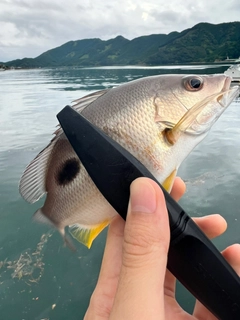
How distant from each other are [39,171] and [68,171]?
0.61 feet

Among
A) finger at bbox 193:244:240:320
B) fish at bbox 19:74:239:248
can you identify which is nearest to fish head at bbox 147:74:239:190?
fish at bbox 19:74:239:248

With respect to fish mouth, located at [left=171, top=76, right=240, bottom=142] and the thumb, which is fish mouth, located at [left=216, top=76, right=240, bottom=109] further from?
the thumb

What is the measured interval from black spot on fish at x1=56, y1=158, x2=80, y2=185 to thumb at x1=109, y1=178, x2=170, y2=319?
397 millimetres

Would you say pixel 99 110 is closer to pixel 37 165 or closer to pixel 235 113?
pixel 37 165

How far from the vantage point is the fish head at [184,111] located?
4.66ft

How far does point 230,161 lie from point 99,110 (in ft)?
17.9

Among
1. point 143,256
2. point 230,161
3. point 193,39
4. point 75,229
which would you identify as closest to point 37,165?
point 75,229

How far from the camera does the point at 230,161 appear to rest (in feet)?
20.7

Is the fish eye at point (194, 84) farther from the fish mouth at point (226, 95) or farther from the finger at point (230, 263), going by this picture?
the finger at point (230, 263)

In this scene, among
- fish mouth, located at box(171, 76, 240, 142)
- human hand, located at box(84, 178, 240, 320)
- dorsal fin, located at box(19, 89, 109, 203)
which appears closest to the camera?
human hand, located at box(84, 178, 240, 320)

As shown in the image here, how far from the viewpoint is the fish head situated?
1.42 m

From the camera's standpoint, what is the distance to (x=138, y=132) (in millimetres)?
1417

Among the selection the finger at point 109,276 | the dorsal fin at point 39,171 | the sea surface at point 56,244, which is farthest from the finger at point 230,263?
the sea surface at point 56,244

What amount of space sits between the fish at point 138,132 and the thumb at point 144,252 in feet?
0.82
